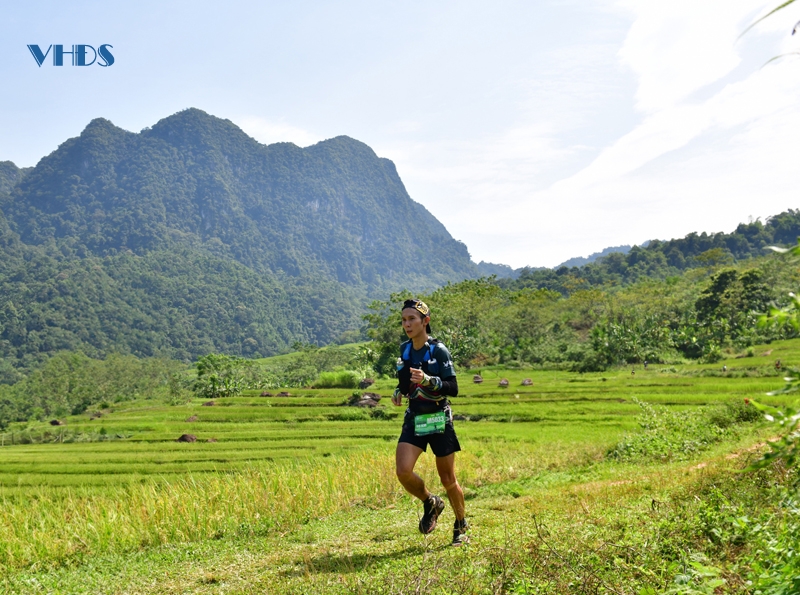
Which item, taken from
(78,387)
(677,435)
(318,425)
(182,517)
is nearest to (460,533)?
(182,517)

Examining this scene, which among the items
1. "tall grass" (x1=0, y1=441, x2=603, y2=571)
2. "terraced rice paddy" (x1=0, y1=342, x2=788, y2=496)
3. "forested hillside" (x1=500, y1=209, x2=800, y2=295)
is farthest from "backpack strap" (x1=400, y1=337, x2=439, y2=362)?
"forested hillside" (x1=500, y1=209, x2=800, y2=295)

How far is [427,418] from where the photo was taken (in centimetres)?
476

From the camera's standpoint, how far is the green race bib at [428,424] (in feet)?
15.6

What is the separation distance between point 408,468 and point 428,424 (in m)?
0.38

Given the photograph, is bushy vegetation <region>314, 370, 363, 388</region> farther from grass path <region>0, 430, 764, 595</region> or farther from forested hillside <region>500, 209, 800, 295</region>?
forested hillside <region>500, 209, 800, 295</region>

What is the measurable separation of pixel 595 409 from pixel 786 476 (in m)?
21.0

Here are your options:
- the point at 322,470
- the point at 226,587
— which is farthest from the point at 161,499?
the point at 226,587

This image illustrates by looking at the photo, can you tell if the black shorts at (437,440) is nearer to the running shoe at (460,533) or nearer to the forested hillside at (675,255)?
the running shoe at (460,533)

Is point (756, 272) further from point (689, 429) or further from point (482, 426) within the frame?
point (689, 429)

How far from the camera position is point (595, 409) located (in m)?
24.8

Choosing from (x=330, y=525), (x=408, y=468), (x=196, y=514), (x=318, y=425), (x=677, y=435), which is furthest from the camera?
(x=318, y=425)

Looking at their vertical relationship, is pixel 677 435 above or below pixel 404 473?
below

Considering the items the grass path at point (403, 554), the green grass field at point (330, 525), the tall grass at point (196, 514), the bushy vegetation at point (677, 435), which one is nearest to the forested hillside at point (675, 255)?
the bushy vegetation at point (677, 435)

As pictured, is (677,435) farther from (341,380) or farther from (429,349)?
(341,380)
